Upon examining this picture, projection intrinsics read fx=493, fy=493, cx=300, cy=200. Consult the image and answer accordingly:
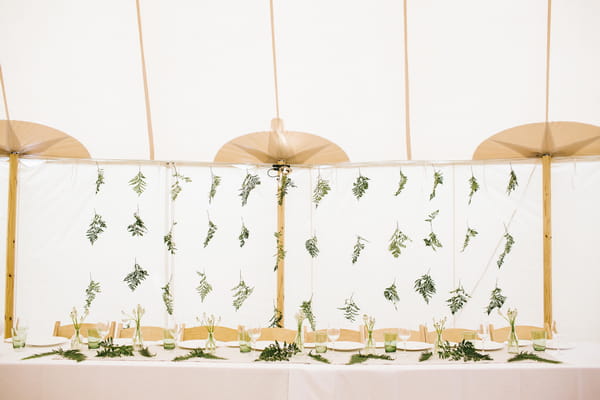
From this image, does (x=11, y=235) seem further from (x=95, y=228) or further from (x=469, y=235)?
(x=469, y=235)

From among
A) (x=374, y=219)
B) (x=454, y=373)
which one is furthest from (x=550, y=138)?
(x=454, y=373)

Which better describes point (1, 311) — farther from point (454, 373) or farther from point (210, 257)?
point (454, 373)

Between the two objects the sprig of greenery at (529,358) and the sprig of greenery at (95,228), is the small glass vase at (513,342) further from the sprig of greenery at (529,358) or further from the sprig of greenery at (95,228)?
the sprig of greenery at (95,228)

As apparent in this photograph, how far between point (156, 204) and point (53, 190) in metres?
1.29

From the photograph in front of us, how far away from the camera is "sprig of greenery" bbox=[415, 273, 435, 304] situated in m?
5.52

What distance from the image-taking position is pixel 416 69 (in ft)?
20.2

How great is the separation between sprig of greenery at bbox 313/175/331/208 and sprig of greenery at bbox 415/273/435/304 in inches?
61.7

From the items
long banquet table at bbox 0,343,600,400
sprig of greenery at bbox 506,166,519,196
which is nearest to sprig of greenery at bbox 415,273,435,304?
sprig of greenery at bbox 506,166,519,196

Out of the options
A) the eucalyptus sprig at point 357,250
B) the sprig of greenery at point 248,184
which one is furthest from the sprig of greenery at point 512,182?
the sprig of greenery at point 248,184

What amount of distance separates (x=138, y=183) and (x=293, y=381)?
4080mm

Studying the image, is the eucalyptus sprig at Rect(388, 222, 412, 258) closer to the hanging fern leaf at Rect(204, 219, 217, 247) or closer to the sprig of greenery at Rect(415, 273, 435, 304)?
the sprig of greenery at Rect(415, 273, 435, 304)

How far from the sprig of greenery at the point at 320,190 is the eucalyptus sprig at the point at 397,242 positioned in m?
0.99

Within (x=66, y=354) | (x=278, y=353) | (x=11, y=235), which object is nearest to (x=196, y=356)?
(x=278, y=353)

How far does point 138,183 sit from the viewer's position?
6160 mm
